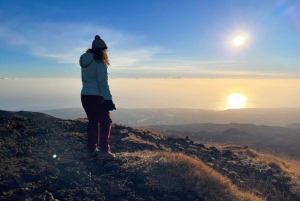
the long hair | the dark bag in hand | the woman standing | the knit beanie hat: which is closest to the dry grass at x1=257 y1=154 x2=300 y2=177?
the woman standing

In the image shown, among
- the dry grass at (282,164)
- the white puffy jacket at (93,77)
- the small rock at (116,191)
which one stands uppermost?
the white puffy jacket at (93,77)

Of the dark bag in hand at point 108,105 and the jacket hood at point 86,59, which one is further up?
the jacket hood at point 86,59

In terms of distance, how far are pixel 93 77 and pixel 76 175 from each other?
1720 millimetres

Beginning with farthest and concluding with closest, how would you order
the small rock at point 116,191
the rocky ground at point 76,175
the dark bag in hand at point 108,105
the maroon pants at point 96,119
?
the maroon pants at point 96,119 → the dark bag in hand at point 108,105 → the small rock at point 116,191 → the rocky ground at point 76,175

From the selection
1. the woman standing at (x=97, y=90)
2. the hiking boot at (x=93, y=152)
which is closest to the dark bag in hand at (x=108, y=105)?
the woman standing at (x=97, y=90)

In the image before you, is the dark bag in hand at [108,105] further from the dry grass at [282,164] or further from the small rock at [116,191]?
the dry grass at [282,164]

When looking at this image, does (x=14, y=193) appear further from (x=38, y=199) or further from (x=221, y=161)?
(x=221, y=161)

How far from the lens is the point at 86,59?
15.5ft

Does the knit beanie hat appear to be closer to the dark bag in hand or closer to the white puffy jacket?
the white puffy jacket

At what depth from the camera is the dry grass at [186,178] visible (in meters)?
4.12

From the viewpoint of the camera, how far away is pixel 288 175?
23.2ft

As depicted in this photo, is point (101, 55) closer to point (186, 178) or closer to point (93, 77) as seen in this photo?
point (93, 77)

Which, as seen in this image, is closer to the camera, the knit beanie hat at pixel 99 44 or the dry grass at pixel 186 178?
the dry grass at pixel 186 178

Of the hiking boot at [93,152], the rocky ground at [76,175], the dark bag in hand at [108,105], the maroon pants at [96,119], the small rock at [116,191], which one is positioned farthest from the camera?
the hiking boot at [93,152]
